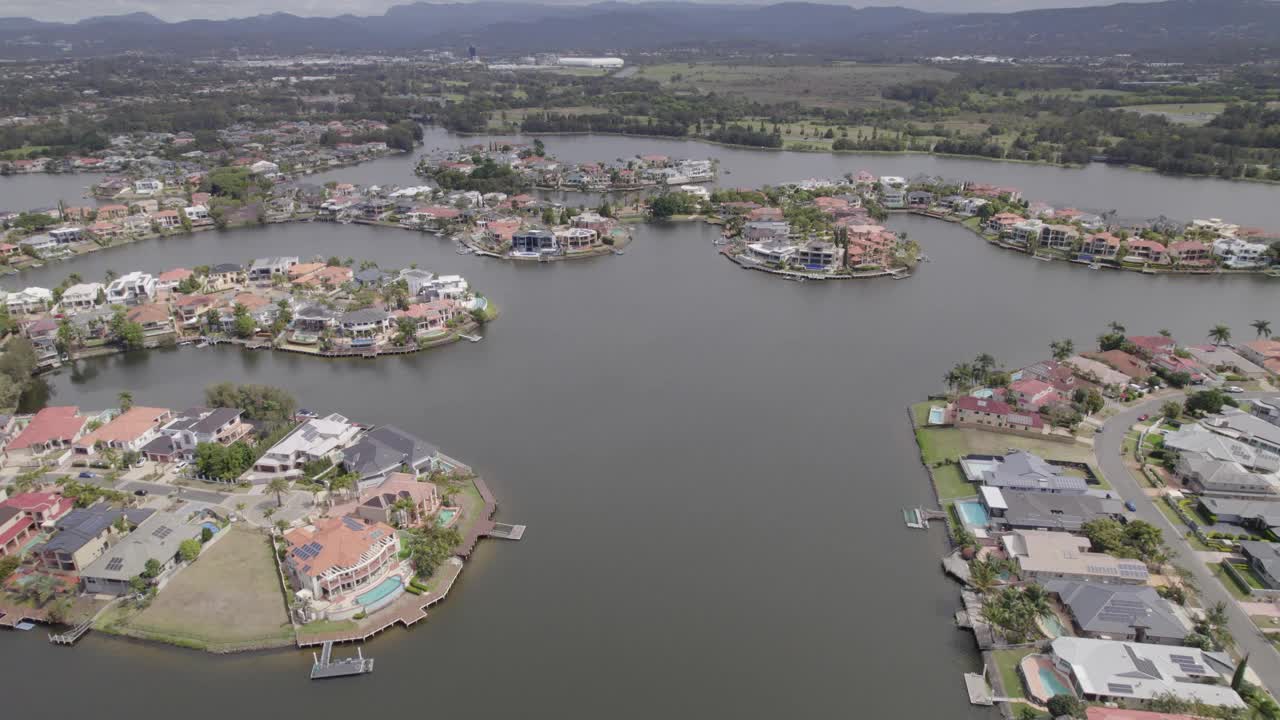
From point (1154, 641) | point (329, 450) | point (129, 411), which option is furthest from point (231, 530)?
point (1154, 641)

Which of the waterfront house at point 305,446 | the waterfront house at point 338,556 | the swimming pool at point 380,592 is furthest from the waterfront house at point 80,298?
the swimming pool at point 380,592

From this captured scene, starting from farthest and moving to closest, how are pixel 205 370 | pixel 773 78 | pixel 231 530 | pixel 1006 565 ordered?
1. pixel 773 78
2. pixel 205 370
3. pixel 231 530
4. pixel 1006 565

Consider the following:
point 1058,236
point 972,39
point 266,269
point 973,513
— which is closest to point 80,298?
point 266,269

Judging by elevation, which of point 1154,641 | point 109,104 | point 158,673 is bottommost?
point 158,673

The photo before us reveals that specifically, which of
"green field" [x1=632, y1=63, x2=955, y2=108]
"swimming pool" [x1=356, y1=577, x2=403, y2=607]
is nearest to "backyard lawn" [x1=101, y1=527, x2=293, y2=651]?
"swimming pool" [x1=356, y1=577, x2=403, y2=607]

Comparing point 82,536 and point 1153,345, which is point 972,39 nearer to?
point 1153,345

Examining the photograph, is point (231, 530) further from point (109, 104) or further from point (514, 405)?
point (109, 104)

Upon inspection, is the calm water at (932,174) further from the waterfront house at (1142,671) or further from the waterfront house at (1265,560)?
the waterfront house at (1142,671)
